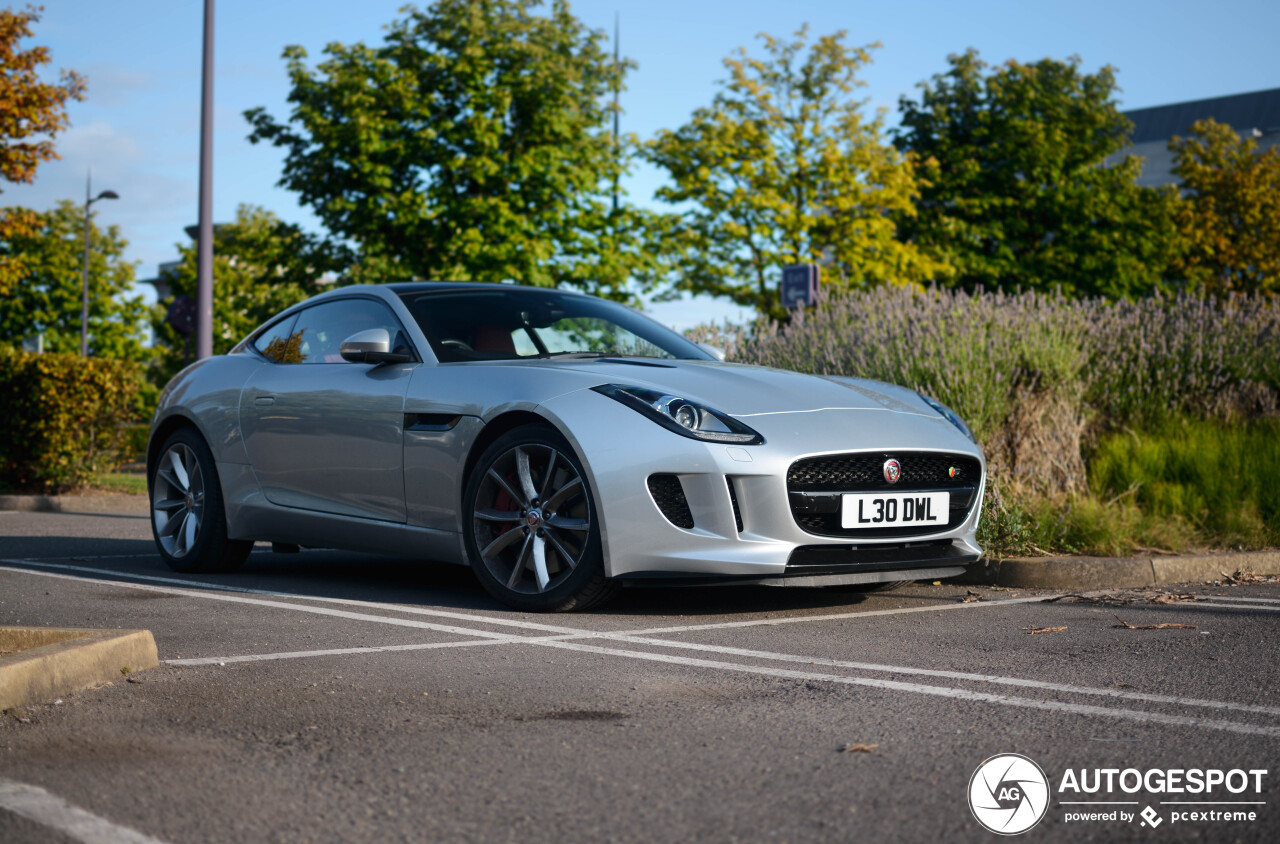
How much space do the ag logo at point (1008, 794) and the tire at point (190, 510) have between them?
16.4 feet

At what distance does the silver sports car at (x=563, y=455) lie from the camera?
16.2 ft

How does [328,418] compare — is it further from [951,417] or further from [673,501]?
[951,417]

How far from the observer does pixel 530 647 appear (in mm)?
4543

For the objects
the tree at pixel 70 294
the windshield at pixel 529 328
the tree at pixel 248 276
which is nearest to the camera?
the windshield at pixel 529 328

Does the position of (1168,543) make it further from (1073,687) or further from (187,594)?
(187,594)

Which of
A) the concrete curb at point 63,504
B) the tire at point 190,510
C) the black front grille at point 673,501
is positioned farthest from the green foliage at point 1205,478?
the concrete curb at point 63,504

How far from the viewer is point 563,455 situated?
17.0ft

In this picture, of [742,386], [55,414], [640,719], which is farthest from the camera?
[55,414]

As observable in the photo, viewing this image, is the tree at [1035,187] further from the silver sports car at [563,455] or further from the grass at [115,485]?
the silver sports car at [563,455]

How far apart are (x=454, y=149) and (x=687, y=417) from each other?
20102 mm

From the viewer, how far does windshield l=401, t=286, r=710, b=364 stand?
6125 mm

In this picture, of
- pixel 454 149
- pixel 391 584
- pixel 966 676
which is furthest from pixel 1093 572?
pixel 454 149

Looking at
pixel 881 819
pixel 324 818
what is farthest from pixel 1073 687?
pixel 324 818

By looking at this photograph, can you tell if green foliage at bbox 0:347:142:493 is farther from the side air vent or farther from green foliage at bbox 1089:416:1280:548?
the side air vent
